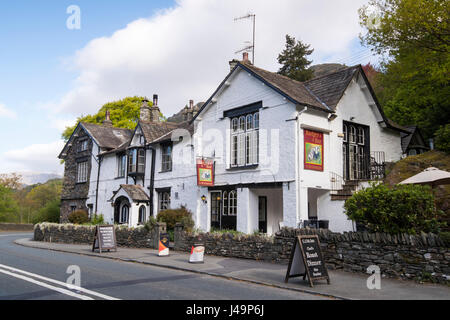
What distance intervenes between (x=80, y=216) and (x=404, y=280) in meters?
24.2

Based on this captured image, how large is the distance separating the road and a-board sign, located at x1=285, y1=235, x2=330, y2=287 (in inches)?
32.8

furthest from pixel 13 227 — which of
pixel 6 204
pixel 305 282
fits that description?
pixel 305 282

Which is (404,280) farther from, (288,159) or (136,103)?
(136,103)

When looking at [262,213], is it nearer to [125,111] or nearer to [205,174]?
[205,174]

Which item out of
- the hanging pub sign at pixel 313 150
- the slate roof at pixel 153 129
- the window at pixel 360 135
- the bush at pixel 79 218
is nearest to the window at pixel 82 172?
the bush at pixel 79 218

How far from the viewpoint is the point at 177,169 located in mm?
24031

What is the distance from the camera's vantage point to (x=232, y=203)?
20500 millimetres

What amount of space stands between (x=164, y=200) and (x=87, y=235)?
16.8 ft

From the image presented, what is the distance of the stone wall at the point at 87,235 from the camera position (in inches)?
742

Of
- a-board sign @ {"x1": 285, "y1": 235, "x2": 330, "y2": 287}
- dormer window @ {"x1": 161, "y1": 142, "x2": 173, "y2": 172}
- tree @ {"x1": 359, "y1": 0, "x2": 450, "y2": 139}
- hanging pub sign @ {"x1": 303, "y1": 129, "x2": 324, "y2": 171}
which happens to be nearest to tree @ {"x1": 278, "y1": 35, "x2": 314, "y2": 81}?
tree @ {"x1": 359, "y1": 0, "x2": 450, "y2": 139}

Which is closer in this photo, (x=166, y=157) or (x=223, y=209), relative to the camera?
(x=223, y=209)

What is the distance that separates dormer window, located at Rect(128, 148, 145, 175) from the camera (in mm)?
27109

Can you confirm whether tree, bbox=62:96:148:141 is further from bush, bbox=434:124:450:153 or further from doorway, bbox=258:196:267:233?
bush, bbox=434:124:450:153

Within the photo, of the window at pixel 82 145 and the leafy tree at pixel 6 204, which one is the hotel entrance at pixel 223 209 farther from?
the leafy tree at pixel 6 204
